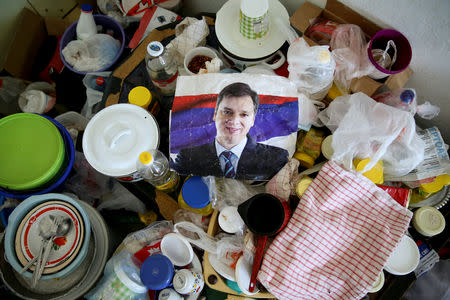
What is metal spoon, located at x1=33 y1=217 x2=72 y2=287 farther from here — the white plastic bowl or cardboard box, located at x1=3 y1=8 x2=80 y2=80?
cardboard box, located at x1=3 y1=8 x2=80 y2=80

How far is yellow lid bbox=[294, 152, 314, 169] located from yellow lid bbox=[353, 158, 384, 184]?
0.11 metres

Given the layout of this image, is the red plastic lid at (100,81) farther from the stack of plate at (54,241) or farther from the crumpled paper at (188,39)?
the stack of plate at (54,241)

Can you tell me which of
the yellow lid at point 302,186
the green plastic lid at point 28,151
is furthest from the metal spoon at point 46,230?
the yellow lid at point 302,186

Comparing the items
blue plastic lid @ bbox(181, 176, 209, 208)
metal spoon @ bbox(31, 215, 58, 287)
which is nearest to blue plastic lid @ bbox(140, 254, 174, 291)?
blue plastic lid @ bbox(181, 176, 209, 208)

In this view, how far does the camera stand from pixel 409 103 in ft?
2.15

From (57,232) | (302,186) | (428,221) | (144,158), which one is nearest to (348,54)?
(302,186)

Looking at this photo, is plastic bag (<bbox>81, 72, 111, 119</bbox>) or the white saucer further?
plastic bag (<bbox>81, 72, 111, 119</bbox>)

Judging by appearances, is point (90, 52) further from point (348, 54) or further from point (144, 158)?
point (348, 54)

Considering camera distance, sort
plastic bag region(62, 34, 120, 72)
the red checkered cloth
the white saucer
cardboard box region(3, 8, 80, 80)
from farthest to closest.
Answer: cardboard box region(3, 8, 80, 80) → plastic bag region(62, 34, 120, 72) → the white saucer → the red checkered cloth

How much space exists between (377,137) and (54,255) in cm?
80

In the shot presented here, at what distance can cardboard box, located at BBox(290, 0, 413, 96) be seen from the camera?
697mm

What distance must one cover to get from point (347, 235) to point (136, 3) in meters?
1.06

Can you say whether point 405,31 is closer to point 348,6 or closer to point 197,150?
point 348,6

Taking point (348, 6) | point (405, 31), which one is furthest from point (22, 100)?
point (405, 31)
